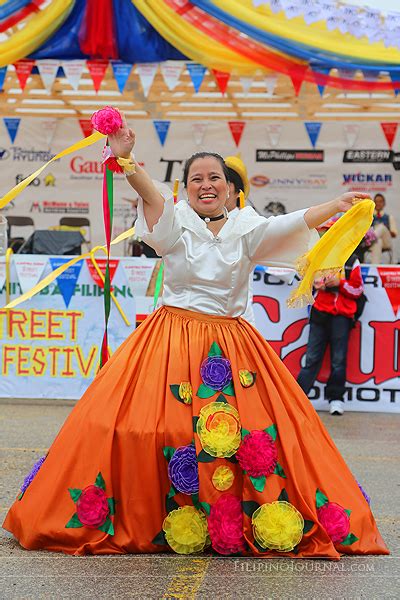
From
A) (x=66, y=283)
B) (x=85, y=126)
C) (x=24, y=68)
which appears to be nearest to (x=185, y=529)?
(x=66, y=283)

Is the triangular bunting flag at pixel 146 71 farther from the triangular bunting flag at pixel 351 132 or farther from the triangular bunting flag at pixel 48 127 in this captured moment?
the triangular bunting flag at pixel 351 132

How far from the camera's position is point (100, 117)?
12.5 ft

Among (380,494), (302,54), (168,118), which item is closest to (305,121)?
(168,118)

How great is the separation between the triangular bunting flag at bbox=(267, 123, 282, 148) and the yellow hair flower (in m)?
10.7

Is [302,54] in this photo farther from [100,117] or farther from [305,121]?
[100,117]

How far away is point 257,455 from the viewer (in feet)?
12.5

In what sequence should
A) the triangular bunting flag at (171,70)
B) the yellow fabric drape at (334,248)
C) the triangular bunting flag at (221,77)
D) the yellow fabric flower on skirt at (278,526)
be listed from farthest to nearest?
the triangular bunting flag at (171,70), the triangular bunting flag at (221,77), the yellow fabric drape at (334,248), the yellow fabric flower on skirt at (278,526)

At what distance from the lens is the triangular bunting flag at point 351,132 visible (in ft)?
46.2

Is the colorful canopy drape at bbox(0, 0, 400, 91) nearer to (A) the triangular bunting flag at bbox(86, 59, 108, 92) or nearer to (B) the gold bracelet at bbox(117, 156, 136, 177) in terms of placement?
(A) the triangular bunting flag at bbox(86, 59, 108, 92)

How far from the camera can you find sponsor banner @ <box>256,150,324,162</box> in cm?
1425

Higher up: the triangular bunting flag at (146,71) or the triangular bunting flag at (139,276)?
the triangular bunting flag at (146,71)

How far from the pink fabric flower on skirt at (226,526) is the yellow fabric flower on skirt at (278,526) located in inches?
2.7

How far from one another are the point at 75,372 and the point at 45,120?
7.14 meters

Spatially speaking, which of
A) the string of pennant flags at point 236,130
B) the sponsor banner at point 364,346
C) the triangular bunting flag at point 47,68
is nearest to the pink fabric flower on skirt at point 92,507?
the sponsor banner at point 364,346
